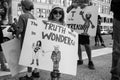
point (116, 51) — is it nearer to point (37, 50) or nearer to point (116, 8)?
point (116, 8)

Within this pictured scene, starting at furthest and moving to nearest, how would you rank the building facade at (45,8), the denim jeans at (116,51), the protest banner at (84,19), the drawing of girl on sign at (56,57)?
the building facade at (45,8) < the protest banner at (84,19) < the denim jeans at (116,51) < the drawing of girl on sign at (56,57)

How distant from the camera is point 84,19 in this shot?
5703 millimetres

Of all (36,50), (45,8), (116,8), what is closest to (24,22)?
(36,50)

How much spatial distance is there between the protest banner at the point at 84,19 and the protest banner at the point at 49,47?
71.7 inches

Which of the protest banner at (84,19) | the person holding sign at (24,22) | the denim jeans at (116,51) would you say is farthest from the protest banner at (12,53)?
the protest banner at (84,19)

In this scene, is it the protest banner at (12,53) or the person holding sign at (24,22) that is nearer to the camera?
the protest banner at (12,53)

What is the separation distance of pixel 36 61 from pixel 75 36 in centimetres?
68

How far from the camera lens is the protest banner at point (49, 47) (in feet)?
12.3

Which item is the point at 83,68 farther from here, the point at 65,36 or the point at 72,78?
the point at 65,36

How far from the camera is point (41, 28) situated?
152 inches

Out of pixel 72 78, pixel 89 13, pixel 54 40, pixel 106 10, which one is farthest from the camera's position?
pixel 106 10

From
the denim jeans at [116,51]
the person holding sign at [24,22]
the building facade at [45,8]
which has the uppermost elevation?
the person holding sign at [24,22]

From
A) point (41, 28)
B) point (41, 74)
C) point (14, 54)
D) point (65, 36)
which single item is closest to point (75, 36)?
point (65, 36)

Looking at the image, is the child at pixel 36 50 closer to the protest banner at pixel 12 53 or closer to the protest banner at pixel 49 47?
the protest banner at pixel 49 47
